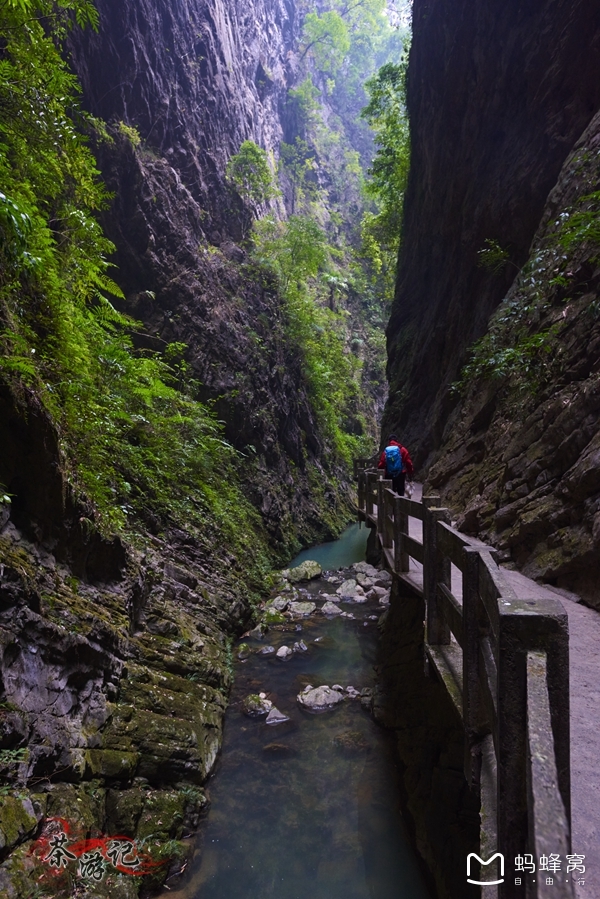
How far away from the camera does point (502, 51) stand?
11.2m

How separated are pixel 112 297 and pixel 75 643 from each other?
41.7 ft

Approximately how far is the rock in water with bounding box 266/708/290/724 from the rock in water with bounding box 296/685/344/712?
0.34 meters

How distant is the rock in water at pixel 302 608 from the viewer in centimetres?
1004

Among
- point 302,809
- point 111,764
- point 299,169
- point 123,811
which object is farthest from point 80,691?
point 299,169

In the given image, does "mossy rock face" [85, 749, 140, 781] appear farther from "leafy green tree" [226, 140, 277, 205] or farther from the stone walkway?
"leafy green tree" [226, 140, 277, 205]

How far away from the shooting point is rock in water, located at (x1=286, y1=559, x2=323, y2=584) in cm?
1230

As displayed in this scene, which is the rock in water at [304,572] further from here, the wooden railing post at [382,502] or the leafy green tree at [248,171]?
the leafy green tree at [248,171]

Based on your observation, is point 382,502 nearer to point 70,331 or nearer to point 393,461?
point 393,461

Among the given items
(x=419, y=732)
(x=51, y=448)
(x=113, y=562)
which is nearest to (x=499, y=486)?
(x=419, y=732)

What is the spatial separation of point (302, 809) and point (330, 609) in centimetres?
531

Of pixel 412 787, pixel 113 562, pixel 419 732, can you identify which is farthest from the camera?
pixel 113 562

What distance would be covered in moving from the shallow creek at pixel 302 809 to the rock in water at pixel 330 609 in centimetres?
246

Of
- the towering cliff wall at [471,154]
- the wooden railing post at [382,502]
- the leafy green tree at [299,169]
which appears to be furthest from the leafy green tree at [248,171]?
the wooden railing post at [382,502]

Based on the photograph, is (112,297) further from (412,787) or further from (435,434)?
(412,787)
